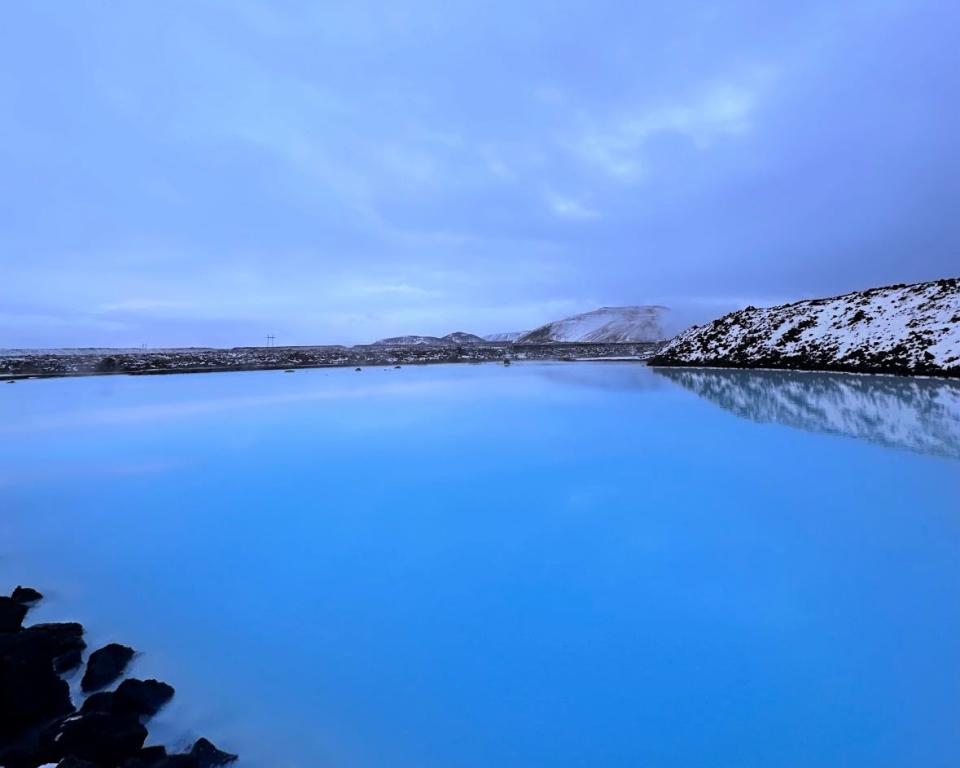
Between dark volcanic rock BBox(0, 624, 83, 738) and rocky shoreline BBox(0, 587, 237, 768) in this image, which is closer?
rocky shoreline BBox(0, 587, 237, 768)

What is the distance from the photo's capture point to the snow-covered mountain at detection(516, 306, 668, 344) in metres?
167

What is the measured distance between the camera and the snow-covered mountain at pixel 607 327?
167250mm

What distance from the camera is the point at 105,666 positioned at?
10.4ft

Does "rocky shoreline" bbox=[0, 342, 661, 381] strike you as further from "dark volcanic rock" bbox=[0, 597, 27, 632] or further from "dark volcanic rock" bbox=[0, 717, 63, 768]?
"dark volcanic rock" bbox=[0, 717, 63, 768]

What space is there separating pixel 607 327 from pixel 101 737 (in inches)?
7154

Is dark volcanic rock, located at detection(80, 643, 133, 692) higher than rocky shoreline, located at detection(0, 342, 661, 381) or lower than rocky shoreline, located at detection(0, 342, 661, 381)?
lower

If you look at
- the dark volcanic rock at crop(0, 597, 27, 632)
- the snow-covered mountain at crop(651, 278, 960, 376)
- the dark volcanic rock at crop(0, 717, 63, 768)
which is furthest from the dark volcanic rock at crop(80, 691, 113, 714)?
the snow-covered mountain at crop(651, 278, 960, 376)

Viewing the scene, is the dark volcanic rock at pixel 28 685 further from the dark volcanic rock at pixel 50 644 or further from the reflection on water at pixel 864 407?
the reflection on water at pixel 864 407

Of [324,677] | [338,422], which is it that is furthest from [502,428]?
[324,677]

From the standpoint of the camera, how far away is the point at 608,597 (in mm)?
3891

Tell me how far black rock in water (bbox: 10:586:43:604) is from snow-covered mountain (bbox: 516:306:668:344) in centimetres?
16469

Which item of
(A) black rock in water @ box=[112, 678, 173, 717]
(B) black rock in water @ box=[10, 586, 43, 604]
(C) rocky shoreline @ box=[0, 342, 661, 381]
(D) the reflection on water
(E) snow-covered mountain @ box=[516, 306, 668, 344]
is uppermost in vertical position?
(E) snow-covered mountain @ box=[516, 306, 668, 344]

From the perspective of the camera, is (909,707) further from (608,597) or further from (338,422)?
(338,422)

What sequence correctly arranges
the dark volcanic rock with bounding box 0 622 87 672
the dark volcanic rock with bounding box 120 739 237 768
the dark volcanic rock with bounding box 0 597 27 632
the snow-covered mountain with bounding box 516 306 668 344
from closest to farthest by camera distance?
the dark volcanic rock with bounding box 120 739 237 768, the dark volcanic rock with bounding box 0 622 87 672, the dark volcanic rock with bounding box 0 597 27 632, the snow-covered mountain with bounding box 516 306 668 344
